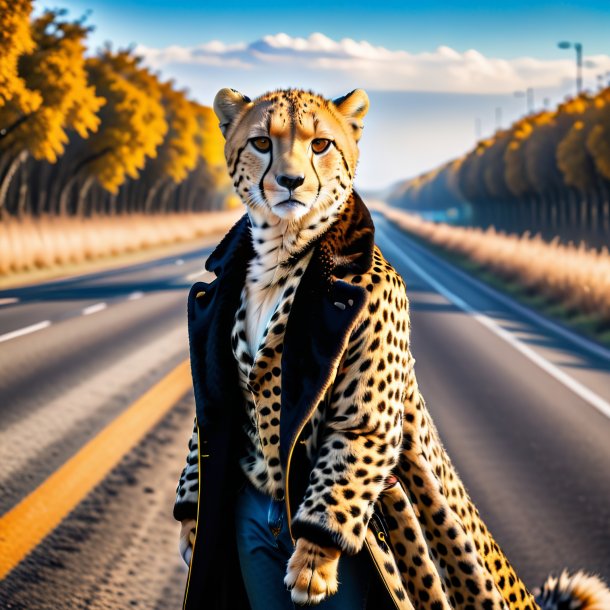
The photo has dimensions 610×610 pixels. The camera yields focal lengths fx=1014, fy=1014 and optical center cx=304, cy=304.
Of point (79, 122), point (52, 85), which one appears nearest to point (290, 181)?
point (52, 85)

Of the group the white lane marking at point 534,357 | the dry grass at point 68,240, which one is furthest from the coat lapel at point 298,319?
the dry grass at point 68,240

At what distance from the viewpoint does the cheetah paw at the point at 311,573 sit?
6.81ft

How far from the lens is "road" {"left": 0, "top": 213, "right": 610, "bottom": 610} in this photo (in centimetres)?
538

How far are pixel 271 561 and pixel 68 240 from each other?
1222 inches

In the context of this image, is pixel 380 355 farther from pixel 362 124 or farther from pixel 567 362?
pixel 567 362

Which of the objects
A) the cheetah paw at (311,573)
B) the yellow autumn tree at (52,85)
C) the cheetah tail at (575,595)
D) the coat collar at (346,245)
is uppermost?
the yellow autumn tree at (52,85)

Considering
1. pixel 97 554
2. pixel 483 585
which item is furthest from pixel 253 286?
pixel 97 554

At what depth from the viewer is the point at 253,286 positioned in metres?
2.49

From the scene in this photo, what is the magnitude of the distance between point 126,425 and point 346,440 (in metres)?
6.64

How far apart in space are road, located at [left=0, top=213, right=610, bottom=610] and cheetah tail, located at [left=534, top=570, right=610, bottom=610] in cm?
256

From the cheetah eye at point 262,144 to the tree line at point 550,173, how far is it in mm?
40622

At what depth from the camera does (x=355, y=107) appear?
2.39 m

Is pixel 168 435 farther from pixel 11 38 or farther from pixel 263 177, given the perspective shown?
pixel 11 38

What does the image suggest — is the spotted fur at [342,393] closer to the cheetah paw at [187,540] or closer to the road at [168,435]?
the cheetah paw at [187,540]
